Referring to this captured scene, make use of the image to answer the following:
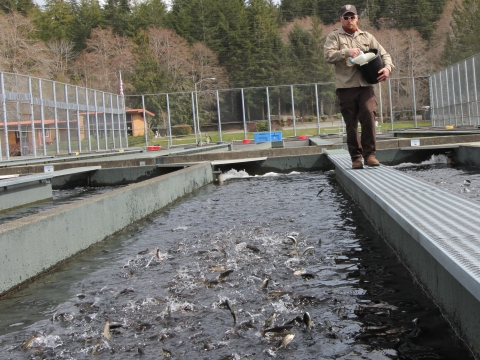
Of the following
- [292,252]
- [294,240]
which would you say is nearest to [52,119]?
[294,240]

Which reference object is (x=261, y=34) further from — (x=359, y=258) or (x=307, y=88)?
(x=359, y=258)

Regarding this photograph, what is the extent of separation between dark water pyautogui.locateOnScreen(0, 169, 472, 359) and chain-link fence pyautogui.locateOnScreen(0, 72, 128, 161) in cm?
1908

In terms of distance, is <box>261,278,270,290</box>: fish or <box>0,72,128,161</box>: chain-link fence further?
<box>0,72,128,161</box>: chain-link fence

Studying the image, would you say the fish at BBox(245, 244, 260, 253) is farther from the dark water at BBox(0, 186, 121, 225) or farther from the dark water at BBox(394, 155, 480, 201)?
the dark water at BBox(0, 186, 121, 225)

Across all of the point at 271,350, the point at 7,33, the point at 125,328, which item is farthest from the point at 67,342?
the point at 7,33

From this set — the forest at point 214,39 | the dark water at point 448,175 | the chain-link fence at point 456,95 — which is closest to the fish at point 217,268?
the dark water at point 448,175

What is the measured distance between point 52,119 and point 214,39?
68520 mm

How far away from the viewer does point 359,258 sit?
572 centimetres

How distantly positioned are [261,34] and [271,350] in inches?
3824

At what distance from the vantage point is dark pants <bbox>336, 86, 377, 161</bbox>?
8.84m

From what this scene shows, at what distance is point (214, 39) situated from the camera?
320 ft

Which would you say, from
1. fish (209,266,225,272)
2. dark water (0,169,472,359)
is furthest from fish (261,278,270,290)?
fish (209,266,225,272)

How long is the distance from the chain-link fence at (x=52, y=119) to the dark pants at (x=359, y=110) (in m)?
17.7

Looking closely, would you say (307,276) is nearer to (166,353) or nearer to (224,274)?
(224,274)
